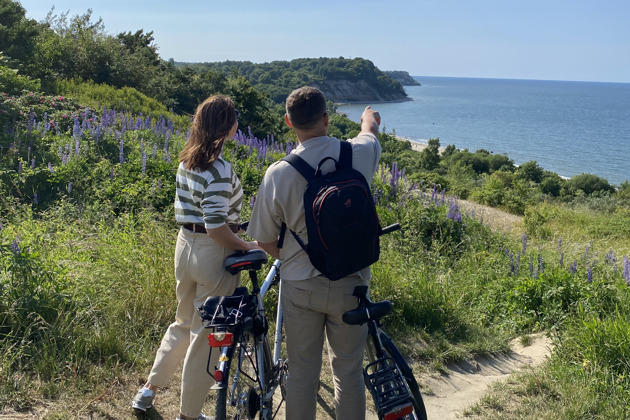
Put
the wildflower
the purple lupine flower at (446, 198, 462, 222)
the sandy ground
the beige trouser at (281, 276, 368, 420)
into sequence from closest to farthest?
1. the beige trouser at (281, 276, 368, 420)
2. the sandy ground
3. the wildflower
4. the purple lupine flower at (446, 198, 462, 222)

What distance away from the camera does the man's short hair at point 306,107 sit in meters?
2.69

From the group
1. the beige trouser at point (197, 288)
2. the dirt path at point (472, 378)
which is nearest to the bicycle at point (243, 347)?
the beige trouser at point (197, 288)

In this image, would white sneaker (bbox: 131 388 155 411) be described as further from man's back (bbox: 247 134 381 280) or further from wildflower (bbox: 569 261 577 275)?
wildflower (bbox: 569 261 577 275)

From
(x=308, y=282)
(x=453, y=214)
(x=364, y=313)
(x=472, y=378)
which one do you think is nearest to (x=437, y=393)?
(x=472, y=378)

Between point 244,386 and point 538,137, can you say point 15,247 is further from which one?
point 538,137

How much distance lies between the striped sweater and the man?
0.34 metres

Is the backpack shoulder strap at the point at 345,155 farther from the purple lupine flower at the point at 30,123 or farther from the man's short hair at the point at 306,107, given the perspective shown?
the purple lupine flower at the point at 30,123

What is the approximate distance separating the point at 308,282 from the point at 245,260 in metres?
0.53

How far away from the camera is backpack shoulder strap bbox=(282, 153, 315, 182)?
2.68m

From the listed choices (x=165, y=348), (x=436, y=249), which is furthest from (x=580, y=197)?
(x=165, y=348)

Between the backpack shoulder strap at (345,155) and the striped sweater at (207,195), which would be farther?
the striped sweater at (207,195)

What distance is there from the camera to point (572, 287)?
5859 mm

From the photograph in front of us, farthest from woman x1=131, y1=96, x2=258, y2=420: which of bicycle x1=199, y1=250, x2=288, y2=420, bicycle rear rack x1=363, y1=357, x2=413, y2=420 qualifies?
bicycle rear rack x1=363, y1=357, x2=413, y2=420

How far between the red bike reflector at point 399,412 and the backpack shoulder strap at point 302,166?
1.35 meters
